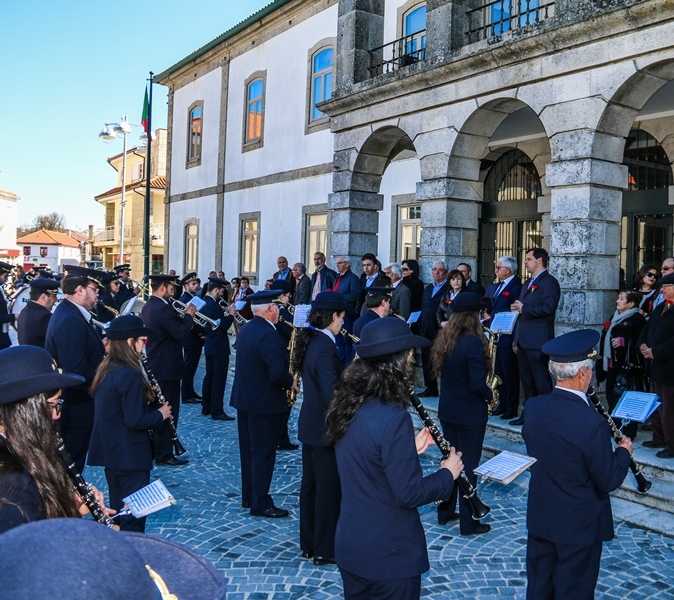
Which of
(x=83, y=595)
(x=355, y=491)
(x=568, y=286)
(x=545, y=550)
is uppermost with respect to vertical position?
(x=568, y=286)

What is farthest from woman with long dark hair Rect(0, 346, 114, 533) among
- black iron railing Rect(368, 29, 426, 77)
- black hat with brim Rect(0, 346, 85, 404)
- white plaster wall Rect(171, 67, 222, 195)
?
white plaster wall Rect(171, 67, 222, 195)

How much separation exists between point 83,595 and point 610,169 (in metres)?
8.29

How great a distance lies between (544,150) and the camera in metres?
13.3

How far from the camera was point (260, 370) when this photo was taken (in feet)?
19.8

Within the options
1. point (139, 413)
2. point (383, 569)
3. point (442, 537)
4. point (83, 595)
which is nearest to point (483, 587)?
point (442, 537)

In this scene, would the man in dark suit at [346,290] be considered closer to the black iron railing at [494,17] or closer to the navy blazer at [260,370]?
the black iron railing at [494,17]

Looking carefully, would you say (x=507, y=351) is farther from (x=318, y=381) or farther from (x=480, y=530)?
(x=318, y=381)

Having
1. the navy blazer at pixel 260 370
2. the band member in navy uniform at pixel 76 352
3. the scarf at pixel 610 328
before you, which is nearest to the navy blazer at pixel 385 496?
the navy blazer at pixel 260 370

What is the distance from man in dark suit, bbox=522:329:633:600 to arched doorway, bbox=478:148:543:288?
34.6 ft

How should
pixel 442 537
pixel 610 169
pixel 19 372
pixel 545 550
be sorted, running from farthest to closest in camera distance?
pixel 610 169
pixel 442 537
pixel 545 550
pixel 19 372

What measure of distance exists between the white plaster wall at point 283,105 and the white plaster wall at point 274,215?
51 cm

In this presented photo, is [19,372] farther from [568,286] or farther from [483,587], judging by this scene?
[568,286]

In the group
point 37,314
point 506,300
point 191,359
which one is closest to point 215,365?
point 191,359

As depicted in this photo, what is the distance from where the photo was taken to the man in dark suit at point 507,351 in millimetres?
8562
